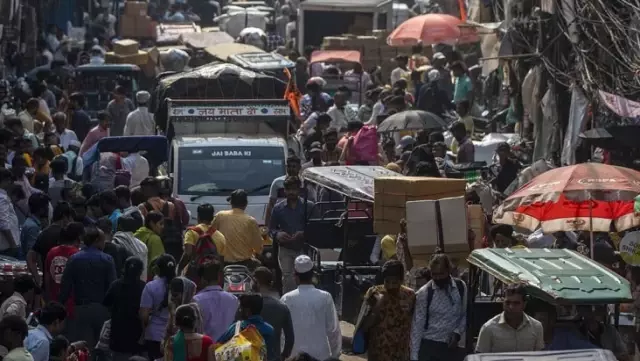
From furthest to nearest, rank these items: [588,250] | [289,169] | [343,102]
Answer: [343,102]
[289,169]
[588,250]

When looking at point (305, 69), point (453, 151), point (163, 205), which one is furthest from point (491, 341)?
point (305, 69)

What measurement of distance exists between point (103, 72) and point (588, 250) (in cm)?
1668

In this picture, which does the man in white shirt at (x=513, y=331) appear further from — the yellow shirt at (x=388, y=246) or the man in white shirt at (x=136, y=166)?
the man in white shirt at (x=136, y=166)

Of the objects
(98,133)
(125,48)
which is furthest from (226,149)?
(125,48)

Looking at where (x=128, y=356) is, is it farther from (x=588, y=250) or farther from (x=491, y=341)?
(x=588, y=250)

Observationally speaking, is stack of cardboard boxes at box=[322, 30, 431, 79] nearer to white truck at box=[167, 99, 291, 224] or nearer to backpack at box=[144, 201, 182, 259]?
white truck at box=[167, 99, 291, 224]

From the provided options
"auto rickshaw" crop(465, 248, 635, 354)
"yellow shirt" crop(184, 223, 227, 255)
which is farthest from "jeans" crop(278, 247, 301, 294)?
"auto rickshaw" crop(465, 248, 635, 354)

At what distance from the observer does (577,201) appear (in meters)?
15.3

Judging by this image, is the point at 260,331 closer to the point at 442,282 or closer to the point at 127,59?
the point at 442,282

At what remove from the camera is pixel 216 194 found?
19.2 metres

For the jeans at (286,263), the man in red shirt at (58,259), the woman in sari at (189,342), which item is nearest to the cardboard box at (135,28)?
the jeans at (286,263)

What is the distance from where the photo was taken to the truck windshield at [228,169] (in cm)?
1941

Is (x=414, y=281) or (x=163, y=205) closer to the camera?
(x=414, y=281)

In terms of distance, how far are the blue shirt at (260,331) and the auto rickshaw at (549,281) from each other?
5.04 ft
